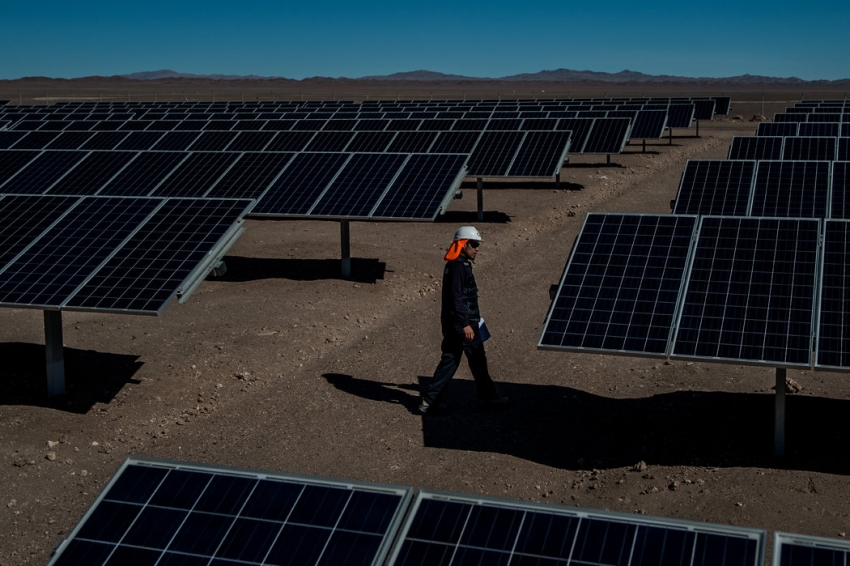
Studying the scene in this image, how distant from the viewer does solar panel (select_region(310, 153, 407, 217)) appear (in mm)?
14742

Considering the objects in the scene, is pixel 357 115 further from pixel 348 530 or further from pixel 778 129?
pixel 348 530

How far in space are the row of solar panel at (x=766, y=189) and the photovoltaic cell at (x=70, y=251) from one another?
8.07 meters

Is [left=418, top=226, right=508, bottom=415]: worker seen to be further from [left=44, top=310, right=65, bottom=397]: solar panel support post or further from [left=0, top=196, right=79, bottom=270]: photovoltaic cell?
[left=0, top=196, right=79, bottom=270]: photovoltaic cell

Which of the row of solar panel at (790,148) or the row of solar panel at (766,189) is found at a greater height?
the row of solar panel at (790,148)

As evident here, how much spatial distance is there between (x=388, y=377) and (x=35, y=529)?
14.3 feet

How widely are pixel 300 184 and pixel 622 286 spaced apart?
829cm

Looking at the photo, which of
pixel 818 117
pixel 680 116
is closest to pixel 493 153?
pixel 818 117

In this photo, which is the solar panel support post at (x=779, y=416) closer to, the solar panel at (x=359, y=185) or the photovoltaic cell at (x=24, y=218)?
the photovoltaic cell at (x=24, y=218)

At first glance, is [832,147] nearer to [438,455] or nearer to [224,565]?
[438,455]

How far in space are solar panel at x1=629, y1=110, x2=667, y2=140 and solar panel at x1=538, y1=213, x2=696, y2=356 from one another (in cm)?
2581

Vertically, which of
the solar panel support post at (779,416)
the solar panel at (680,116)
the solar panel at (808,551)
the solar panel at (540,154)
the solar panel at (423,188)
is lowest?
the solar panel support post at (779,416)

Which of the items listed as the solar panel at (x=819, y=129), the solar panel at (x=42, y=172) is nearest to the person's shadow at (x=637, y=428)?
the solar panel at (x=42, y=172)

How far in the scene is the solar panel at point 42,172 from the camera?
16792 mm

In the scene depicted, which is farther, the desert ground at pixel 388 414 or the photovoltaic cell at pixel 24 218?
the photovoltaic cell at pixel 24 218
